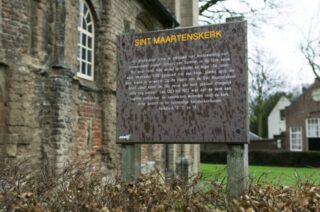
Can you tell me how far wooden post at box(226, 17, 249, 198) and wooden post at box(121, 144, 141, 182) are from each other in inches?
54.6

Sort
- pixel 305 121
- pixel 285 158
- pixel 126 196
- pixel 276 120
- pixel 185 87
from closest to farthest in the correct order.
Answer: pixel 126 196
pixel 185 87
pixel 285 158
pixel 305 121
pixel 276 120

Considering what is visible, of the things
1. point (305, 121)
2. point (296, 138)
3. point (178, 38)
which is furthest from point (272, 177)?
point (296, 138)

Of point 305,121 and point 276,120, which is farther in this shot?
point 276,120

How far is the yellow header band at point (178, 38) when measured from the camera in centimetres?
Result: 643

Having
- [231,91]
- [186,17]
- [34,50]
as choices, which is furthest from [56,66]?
[186,17]

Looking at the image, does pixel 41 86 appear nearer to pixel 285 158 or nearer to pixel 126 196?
pixel 126 196

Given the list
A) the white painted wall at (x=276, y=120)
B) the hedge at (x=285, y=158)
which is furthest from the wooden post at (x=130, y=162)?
the white painted wall at (x=276, y=120)

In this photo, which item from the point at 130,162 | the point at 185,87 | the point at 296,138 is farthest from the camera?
the point at 296,138

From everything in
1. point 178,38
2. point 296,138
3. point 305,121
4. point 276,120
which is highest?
point 276,120

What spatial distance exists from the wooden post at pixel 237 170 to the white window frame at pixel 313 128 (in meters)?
41.1

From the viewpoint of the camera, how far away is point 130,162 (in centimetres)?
683

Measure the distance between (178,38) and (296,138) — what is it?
43047mm

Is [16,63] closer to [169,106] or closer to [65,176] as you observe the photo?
[169,106]

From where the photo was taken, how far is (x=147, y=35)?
6.88 metres
